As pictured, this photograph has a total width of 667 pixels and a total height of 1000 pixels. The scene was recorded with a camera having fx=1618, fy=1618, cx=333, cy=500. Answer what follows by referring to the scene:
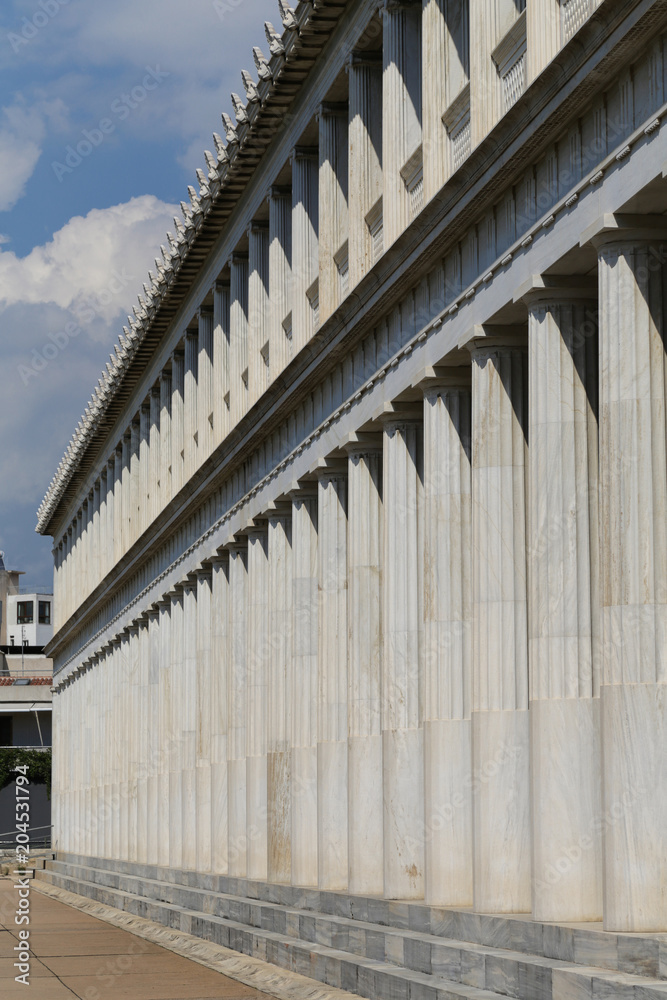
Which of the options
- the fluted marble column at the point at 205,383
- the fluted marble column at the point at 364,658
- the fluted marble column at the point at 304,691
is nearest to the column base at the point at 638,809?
the fluted marble column at the point at 364,658

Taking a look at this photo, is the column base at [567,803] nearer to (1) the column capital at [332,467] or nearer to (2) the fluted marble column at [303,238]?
(1) the column capital at [332,467]

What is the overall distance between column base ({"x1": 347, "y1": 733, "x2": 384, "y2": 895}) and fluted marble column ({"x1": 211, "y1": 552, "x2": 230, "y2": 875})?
12.4m

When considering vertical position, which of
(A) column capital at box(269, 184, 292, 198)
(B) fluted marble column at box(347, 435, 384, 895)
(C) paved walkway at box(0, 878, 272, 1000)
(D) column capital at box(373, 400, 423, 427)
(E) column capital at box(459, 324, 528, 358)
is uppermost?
(A) column capital at box(269, 184, 292, 198)

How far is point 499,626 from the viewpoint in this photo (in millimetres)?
21734

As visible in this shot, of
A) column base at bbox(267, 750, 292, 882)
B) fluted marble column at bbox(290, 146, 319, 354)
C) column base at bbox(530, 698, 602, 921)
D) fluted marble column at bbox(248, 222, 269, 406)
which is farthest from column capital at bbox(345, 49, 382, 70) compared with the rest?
column base at bbox(530, 698, 602, 921)

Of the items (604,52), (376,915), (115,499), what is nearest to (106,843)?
(115,499)

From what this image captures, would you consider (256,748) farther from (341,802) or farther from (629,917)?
(629,917)

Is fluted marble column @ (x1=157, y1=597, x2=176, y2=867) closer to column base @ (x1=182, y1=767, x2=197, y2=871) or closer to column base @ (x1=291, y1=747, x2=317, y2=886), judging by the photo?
column base @ (x1=182, y1=767, x2=197, y2=871)

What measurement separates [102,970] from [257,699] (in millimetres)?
11066

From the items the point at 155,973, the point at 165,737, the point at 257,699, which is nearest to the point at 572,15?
the point at 155,973

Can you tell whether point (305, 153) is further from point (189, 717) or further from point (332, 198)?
point (189, 717)

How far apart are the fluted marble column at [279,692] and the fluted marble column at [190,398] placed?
1090 centimetres

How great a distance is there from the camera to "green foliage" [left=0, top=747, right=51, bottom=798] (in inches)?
4628

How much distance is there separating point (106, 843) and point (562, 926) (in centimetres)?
4855
